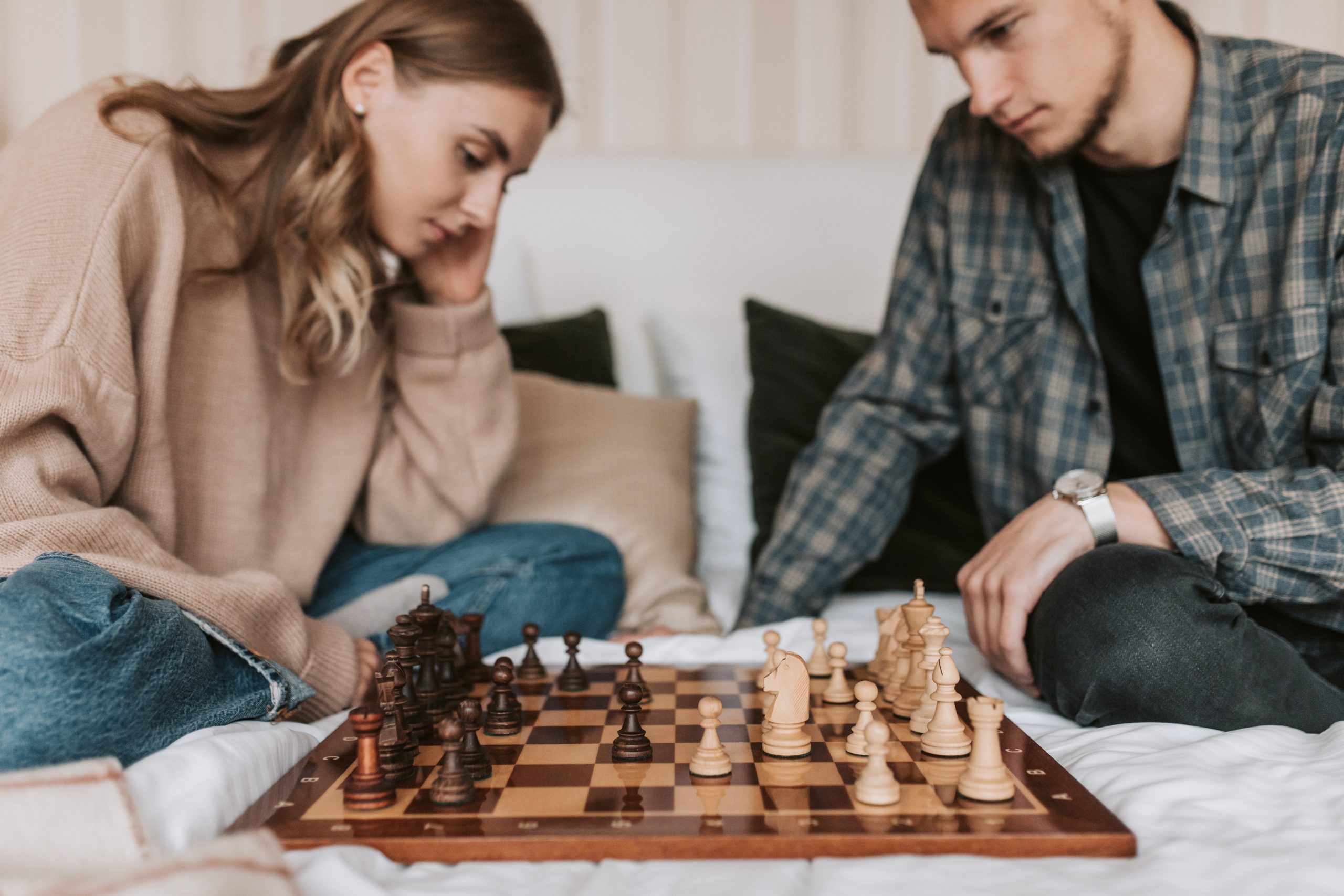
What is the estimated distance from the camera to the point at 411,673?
1144mm

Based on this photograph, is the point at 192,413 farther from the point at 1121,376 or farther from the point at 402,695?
the point at 1121,376

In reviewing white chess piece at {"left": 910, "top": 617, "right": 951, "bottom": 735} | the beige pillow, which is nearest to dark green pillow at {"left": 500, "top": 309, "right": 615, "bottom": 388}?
the beige pillow

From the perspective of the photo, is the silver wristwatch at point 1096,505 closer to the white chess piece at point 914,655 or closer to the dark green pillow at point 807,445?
the white chess piece at point 914,655

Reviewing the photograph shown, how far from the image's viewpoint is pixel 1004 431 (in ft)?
6.03

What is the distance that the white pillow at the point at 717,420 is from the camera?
212 cm

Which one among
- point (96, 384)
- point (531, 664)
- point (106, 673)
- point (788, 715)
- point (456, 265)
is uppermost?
point (456, 265)

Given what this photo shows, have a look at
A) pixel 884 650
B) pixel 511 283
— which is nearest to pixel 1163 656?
pixel 884 650

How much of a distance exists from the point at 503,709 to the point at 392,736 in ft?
0.61

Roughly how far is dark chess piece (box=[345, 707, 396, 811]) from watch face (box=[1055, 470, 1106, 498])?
0.93 metres

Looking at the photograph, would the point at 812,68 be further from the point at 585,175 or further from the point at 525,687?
the point at 525,687

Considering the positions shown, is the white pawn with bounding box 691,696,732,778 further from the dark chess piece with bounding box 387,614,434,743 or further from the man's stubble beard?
the man's stubble beard

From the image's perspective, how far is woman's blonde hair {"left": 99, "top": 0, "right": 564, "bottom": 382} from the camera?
5.09ft

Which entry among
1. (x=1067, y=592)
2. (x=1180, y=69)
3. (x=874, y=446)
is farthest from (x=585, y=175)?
(x=1067, y=592)

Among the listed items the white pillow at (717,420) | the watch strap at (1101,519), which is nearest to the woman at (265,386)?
the white pillow at (717,420)
